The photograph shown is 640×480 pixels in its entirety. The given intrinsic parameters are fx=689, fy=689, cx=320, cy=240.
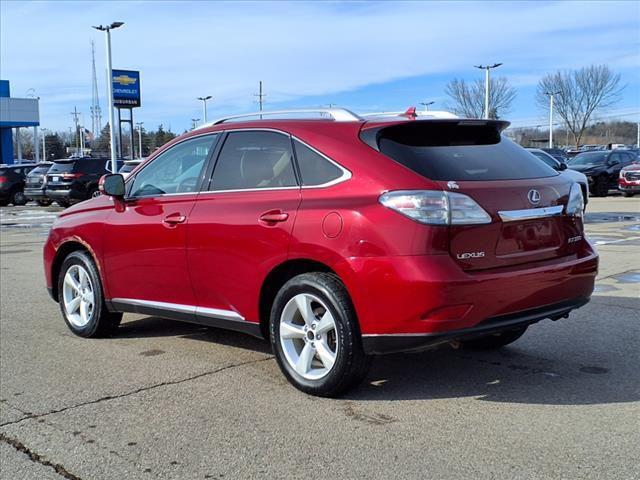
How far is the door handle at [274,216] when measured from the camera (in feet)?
14.4

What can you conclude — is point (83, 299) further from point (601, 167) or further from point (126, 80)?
point (126, 80)

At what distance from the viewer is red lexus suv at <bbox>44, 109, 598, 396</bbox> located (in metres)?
3.90

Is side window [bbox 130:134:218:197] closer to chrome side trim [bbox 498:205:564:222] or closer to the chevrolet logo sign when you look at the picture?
chrome side trim [bbox 498:205:564:222]

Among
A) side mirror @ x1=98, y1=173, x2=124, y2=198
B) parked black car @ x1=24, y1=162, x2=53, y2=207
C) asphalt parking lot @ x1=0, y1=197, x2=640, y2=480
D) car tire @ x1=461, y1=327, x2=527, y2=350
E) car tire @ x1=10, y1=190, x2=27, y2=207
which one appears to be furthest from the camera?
car tire @ x1=10, y1=190, x2=27, y2=207

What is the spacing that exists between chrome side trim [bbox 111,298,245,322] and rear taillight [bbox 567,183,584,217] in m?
2.32

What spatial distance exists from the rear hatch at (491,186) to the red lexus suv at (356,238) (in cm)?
1

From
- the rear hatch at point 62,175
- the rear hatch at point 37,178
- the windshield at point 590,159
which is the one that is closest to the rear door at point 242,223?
the rear hatch at point 62,175

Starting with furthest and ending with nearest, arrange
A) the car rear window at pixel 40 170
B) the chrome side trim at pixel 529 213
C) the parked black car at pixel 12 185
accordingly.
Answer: the parked black car at pixel 12 185 < the car rear window at pixel 40 170 < the chrome side trim at pixel 529 213

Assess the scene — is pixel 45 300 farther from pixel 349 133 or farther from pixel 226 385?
pixel 349 133

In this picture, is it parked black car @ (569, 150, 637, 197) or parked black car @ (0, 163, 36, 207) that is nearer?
parked black car @ (569, 150, 637, 197)

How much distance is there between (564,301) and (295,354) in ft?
5.80

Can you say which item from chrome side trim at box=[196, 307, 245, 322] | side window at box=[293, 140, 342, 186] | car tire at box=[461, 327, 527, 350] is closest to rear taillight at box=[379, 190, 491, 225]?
side window at box=[293, 140, 342, 186]

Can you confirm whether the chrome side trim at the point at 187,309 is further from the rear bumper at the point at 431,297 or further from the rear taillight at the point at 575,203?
the rear taillight at the point at 575,203

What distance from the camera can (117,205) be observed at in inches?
226
